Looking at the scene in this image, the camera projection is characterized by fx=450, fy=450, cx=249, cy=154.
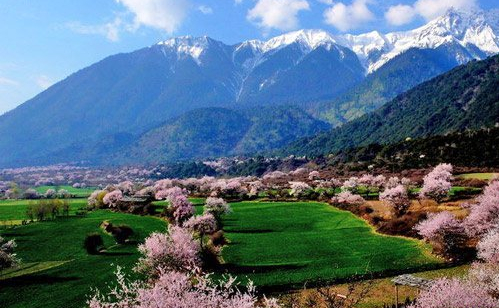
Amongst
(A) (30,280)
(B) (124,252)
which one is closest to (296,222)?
(B) (124,252)

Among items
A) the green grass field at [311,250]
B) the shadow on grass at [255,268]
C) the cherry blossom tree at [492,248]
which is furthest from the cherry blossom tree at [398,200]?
the cherry blossom tree at [492,248]

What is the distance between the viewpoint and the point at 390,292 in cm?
4300

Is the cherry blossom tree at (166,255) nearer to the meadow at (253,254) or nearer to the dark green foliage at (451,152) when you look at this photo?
the meadow at (253,254)

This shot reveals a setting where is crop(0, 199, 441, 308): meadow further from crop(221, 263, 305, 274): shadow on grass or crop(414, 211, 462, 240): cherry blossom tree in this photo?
crop(414, 211, 462, 240): cherry blossom tree

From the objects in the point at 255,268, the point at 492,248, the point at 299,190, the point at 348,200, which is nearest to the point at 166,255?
the point at 255,268

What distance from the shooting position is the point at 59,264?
61.0 metres

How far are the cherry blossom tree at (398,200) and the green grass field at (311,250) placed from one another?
7.25m

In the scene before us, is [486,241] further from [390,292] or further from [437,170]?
Answer: [437,170]

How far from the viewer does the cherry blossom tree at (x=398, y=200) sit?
84.8 m

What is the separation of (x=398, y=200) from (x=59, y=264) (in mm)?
62610

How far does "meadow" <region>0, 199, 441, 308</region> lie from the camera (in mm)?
48350

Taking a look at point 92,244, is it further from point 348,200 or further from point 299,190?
point 299,190

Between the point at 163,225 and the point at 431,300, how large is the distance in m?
71.0

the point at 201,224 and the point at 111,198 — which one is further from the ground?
the point at 111,198
